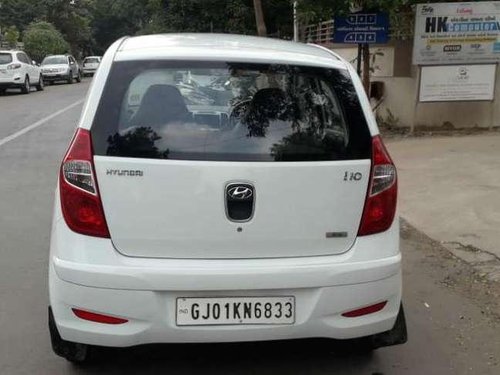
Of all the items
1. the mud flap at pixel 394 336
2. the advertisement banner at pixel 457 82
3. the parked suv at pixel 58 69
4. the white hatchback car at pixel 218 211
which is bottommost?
the parked suv at pixel 58 69

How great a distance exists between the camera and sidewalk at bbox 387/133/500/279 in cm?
590

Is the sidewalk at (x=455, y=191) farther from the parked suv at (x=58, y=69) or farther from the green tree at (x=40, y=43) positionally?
the green tree at (x=40, y=43)

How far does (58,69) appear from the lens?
33.3 m

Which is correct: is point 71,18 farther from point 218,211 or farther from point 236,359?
point 218,211

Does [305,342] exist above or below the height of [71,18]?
below

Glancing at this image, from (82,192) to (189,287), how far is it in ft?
2.12

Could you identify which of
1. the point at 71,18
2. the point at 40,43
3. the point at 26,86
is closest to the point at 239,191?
the point at 26,86

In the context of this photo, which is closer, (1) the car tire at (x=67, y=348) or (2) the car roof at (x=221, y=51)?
(2) the car roof at (x=221, y=51)

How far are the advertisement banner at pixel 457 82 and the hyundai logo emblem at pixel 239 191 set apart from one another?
9146mm

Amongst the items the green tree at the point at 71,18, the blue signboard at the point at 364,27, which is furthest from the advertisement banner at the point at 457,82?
the green tree at the point at 71,18

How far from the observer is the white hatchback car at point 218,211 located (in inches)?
120

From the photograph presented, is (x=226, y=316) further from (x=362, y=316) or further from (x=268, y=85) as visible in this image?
(x=268, y=85)

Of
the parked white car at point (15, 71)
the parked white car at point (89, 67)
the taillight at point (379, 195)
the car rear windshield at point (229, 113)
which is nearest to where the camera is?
the car rear windshield at point (229, 113)

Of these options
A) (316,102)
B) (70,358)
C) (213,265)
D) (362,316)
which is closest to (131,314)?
(213,265)
